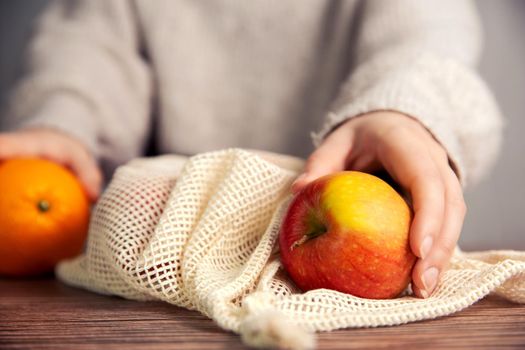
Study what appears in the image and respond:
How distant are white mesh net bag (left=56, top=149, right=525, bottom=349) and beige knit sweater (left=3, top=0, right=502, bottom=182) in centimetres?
42

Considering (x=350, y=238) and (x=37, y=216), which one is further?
(x=37, y=216)

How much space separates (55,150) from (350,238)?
573mm

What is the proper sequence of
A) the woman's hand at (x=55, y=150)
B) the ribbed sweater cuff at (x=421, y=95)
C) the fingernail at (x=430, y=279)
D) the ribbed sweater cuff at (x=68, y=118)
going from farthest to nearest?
the ribbed sweater cuff at (x=68, y=118) → the woman's hand at (x=55, y=150) → the ribbed sweater cuff at (x=421, y=95) → the fingernail at (x=430, y=279)

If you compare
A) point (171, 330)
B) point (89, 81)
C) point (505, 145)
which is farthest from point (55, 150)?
point (505, 145)

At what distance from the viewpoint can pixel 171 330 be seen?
0.48 metres

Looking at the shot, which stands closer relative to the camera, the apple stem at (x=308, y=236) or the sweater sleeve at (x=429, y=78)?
the apple stem at (x=308, y=236)

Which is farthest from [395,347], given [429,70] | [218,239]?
[429,70]

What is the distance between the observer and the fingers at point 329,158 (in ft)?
2.02

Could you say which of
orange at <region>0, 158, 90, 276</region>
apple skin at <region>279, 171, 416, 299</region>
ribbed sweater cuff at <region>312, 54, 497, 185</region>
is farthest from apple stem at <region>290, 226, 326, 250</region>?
orange at <region>0, 158, 90, 276</region>

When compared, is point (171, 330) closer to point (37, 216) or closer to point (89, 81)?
point (37, 216)

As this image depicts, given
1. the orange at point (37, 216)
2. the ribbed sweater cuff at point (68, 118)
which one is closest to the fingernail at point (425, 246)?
the orange at point (37, 216)

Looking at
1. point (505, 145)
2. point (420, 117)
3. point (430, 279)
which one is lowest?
point (505, 145)

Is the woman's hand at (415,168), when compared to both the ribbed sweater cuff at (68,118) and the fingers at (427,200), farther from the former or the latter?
the ribbed sweater cuff at (68,118)

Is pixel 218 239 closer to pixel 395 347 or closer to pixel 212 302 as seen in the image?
pixel 212 302
